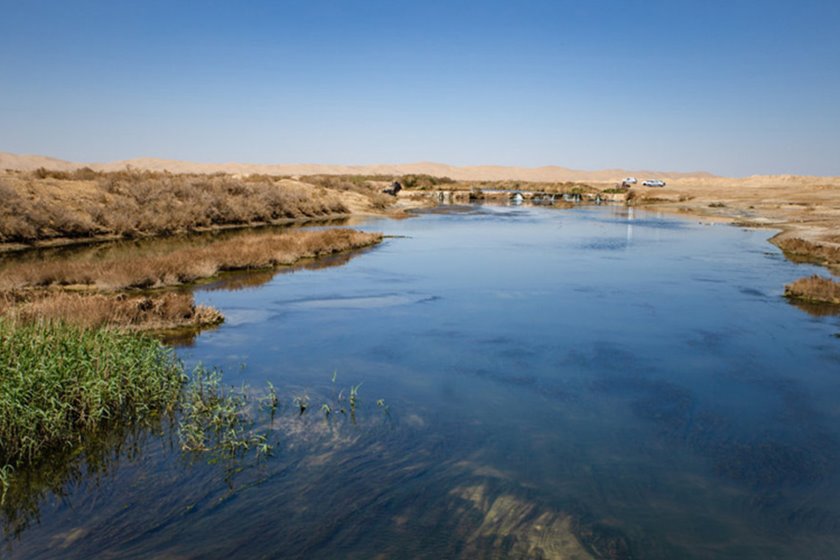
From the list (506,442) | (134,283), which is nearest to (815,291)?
(506,442)

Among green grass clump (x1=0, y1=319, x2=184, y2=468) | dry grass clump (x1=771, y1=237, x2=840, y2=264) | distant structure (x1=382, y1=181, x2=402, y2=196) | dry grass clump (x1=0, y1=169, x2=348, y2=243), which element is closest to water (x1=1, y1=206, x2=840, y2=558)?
green grass clump (x1=0, y1=319, x2=184, y2=468)

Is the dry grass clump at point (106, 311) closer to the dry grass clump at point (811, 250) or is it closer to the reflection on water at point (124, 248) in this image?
the reflection on water at point (124, 248)

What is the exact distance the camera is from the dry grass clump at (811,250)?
83.8 feet

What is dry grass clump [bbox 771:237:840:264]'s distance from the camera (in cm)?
2553

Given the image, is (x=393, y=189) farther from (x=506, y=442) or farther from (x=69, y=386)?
(x=506, y=442)

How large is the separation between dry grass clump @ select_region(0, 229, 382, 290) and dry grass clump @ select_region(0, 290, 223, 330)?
7.21ft

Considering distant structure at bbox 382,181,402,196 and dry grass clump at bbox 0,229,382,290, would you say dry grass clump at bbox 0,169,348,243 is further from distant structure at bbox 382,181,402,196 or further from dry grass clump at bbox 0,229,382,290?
distant structure at bbox 382,181,402,196

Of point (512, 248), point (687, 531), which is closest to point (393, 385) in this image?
point (687, 531)

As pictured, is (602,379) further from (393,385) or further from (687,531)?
(687,531)

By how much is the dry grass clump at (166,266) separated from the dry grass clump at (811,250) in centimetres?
2198

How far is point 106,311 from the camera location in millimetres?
13219

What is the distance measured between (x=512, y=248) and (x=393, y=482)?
24.6m

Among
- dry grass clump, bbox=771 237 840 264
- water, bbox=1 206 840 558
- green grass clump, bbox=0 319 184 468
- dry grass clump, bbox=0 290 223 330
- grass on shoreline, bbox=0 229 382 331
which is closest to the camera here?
water, bbox=1 206 840 558

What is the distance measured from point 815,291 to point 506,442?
14600mm
